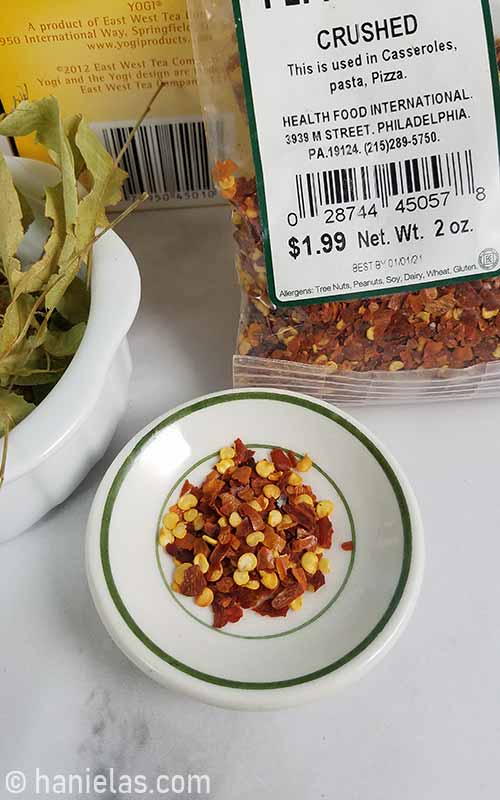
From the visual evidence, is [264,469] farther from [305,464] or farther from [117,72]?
[117,72]

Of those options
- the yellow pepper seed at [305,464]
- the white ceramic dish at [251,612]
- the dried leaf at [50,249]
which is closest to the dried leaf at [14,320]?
the dried leaf at [50,249]

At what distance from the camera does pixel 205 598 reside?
0.50 metres

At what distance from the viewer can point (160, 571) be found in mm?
512

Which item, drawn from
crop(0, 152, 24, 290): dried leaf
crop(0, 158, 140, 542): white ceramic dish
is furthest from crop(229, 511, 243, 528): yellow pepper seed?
crop(0, 152, 24, 290): dried leaf

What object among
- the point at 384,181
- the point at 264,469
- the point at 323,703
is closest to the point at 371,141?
the point at 384,181

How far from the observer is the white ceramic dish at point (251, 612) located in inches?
17.6

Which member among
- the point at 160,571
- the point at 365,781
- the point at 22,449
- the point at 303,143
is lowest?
the point at 365,781

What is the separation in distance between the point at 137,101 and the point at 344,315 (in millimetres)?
242

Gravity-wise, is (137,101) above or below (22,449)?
above

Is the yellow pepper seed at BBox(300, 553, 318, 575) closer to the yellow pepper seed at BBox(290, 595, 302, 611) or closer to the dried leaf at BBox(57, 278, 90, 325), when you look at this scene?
the yellow pepper seed at BBox(290, 595, 302, 611)

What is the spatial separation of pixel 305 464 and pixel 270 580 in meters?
0.09

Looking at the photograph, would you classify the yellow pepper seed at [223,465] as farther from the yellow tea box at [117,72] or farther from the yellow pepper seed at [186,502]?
the yellow tea box at [117,72]

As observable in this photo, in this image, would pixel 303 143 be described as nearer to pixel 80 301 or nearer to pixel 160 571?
pixel 80 301

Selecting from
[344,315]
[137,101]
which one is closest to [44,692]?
[344,315]
